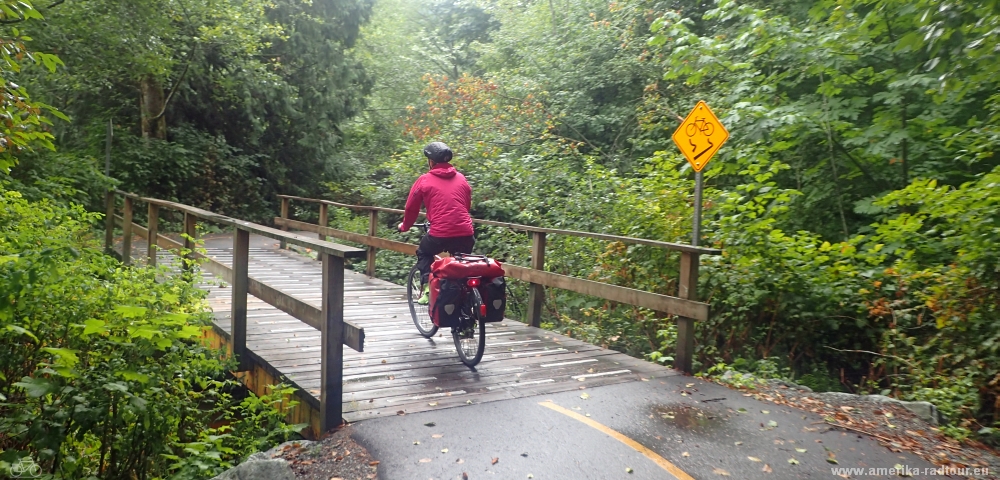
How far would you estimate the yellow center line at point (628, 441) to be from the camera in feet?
14.5

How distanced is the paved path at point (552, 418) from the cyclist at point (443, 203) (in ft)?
3.70

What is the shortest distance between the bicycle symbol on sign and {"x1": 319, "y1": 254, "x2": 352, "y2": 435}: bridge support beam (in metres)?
4.92

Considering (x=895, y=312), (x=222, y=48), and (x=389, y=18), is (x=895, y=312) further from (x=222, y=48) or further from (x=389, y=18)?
(x=389, y=18)

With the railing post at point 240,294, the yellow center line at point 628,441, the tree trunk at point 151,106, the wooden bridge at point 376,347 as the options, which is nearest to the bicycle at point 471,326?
the wooden bridge at point 376,347

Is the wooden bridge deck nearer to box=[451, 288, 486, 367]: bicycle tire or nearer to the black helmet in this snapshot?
box=[451, 288, 486, 367]: bicycle tire

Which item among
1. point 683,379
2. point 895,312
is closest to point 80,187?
point 683,379

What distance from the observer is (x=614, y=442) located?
490 centimetres

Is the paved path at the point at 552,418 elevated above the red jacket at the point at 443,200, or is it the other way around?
the red jacket at the point at 443,200

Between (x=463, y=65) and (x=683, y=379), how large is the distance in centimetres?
2487

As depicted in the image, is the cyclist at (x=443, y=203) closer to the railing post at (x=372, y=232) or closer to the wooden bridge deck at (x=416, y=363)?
the wooden bridge deck at (x=416, y=363)

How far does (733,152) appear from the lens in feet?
Answer: 34.1

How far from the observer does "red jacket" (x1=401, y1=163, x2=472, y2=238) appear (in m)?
7.14

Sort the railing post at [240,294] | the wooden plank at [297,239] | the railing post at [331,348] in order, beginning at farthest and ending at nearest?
the railing post at [240,294]
the railing post at [331,348]
the wooden plank at [297,239]

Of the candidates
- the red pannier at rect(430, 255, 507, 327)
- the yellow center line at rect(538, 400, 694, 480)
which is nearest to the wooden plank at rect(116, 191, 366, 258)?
the red pannier at rect(430, 255, 507, 327)
